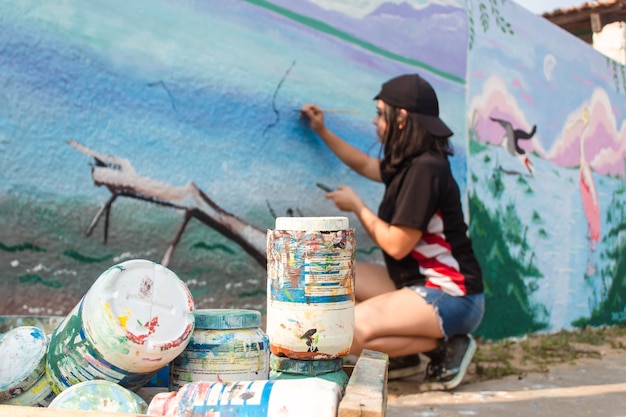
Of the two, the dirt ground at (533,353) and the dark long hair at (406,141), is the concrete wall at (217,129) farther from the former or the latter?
the dark long hair at (406,141)

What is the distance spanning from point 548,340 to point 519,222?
2.77 ft

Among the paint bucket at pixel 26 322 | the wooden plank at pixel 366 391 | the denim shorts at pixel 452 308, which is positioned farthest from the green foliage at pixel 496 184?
the paint bucket at pixel 26 322

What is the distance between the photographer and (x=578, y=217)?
549cm

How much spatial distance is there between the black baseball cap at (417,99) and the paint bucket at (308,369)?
5.37 ft

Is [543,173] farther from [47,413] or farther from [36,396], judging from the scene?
[47,413]

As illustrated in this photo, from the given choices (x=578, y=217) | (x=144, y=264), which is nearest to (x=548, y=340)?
(x=578, y=217)

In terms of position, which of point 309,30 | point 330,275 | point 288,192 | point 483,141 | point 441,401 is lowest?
point 441,401

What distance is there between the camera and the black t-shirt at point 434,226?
293 centimetres

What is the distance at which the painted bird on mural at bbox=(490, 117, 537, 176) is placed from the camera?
4783 mm

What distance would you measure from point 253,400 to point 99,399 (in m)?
0.33

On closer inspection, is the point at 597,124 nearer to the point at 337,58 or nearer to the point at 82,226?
the point at 337,58

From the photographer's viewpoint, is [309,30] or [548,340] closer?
[309,30]

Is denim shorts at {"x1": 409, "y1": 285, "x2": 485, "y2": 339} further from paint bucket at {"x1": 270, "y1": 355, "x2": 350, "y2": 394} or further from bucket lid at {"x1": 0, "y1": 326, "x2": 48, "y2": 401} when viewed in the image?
bucket lid at {"x1": 0, "y1": 326, "x2": 48, "y2": 401}

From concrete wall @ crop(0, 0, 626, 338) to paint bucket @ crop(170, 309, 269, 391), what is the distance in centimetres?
129
